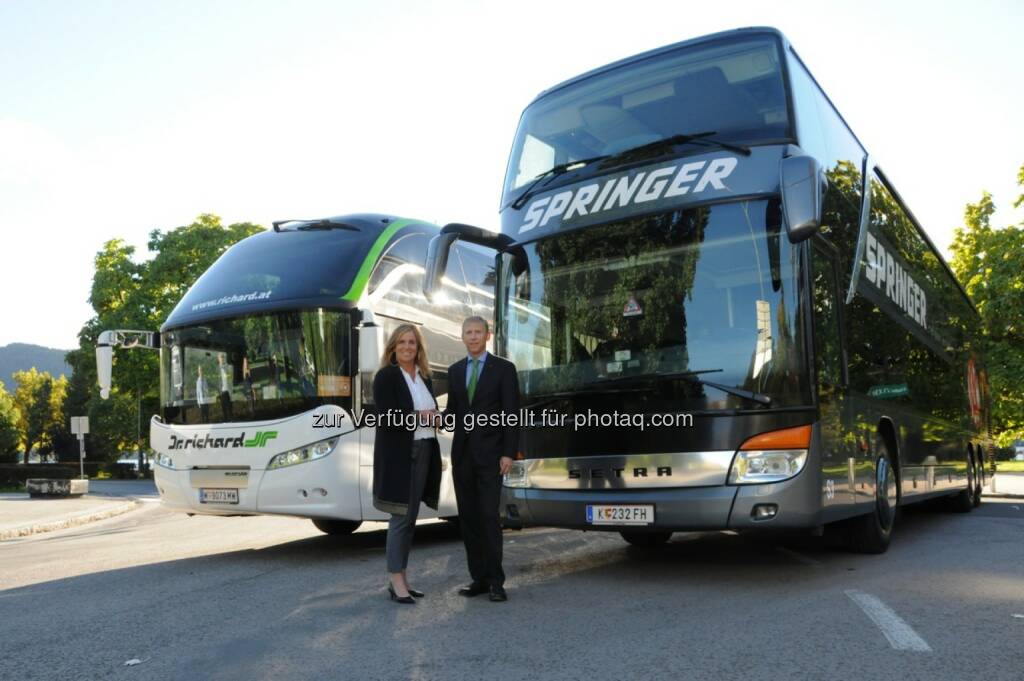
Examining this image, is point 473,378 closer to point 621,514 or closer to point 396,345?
point 396,345

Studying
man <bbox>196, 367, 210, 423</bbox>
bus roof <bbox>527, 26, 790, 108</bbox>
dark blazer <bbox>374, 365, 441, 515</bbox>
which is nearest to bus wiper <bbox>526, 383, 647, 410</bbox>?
dark blazer <bbox>374, 365, 441, 515</bbox>

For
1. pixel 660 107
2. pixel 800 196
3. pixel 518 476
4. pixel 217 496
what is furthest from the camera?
pixel 217 496

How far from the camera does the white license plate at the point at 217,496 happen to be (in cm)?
909

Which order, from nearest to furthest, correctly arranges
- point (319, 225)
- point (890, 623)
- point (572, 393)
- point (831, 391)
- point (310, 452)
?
point (890, 623) < point (831, 391) < point (572, 393) < point (310, 452) < point (319, 225)

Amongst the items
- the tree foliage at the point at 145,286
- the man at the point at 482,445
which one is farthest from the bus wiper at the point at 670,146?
the tree foliage at the point at 145,286

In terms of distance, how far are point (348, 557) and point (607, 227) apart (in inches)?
168

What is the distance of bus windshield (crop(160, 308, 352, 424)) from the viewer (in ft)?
29.3

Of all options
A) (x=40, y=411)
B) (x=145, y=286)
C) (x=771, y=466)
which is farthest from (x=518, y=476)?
(x=40, y=411)

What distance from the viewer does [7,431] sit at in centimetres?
6644

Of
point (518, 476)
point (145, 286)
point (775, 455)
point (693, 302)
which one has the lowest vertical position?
point (518, 476)

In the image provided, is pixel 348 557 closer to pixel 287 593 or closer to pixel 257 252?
pixel 287 593

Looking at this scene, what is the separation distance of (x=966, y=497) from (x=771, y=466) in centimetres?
1026

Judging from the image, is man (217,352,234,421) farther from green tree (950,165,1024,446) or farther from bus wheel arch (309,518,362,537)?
green tree (950,165,1024,446)

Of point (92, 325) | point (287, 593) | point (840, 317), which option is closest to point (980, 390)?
point (840, 317)
